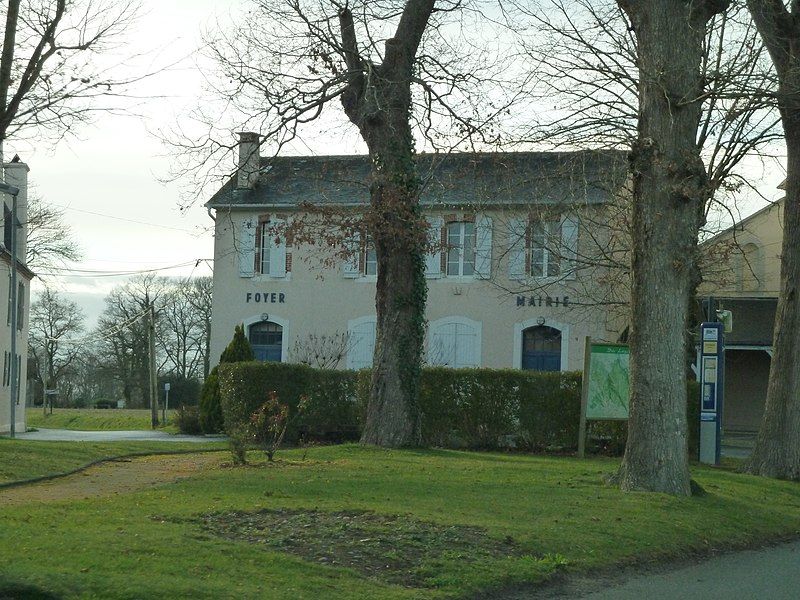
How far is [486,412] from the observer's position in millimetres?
24297

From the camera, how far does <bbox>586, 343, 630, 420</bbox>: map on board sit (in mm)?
21672

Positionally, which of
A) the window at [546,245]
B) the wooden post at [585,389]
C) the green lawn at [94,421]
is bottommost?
the green lawn at [94,421]

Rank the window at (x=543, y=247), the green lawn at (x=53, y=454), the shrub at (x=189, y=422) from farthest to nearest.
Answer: the shrub at (x=189, y=422) → the window at (x=543, y=247) → the green lawn at (x=53, y=454)

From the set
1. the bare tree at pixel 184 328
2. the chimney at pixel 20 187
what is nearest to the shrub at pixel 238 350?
the chimney at pixel 20 187

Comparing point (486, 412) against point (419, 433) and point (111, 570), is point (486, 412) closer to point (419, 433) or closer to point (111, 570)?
point (419, 433)

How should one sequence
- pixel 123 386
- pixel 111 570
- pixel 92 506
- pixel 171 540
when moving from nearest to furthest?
1. pixel 111 570
2. pixel 171 540
3. pixel 92 506
4. pixel 123 386

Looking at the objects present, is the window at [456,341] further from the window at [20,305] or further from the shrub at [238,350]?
the window at [20,305]

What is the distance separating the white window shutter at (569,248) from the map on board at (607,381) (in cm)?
275

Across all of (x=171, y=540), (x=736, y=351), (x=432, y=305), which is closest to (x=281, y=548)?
(x=171, y=540)

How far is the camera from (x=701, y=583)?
31.5 ft

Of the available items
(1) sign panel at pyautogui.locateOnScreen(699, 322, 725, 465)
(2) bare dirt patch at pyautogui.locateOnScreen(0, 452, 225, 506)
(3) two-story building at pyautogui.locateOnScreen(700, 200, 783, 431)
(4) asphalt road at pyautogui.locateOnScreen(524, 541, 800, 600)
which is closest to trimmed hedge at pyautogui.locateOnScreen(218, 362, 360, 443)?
(2) bare dirt patch at pyautogui.locateOnScreen(0, 452, 225, 506)

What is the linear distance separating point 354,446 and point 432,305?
18.2 m

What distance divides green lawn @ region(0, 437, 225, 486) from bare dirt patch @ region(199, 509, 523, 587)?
555 cm

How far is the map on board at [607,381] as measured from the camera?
21672mm
